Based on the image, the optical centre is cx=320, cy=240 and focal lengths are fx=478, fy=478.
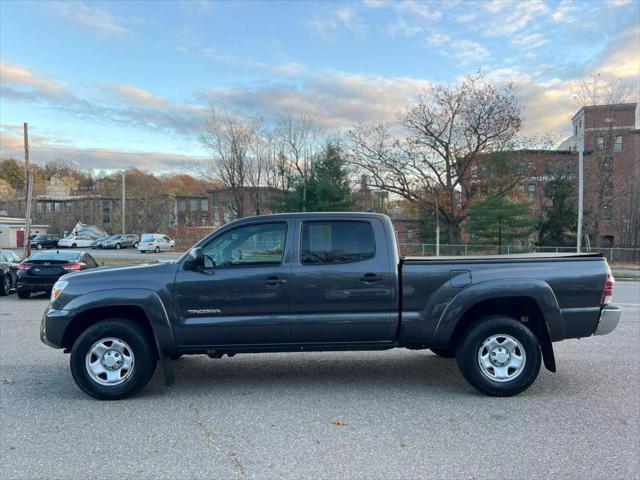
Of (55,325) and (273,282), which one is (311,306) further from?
(55,325)

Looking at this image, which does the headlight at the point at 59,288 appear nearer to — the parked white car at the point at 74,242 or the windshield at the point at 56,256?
the windshield at the point at 56,256

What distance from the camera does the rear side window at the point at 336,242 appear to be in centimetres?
499

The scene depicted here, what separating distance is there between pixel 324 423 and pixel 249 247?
1903 mm

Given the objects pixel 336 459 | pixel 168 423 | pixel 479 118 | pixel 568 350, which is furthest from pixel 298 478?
pixel 479 118

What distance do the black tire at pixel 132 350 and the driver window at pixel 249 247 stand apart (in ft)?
3.49

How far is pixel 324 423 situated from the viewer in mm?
4246

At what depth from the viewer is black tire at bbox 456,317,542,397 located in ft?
16.0

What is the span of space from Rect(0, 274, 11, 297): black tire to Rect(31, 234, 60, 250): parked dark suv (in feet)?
140

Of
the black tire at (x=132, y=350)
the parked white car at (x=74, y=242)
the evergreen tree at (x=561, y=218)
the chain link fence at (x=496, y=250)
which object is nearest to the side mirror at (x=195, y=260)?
the black tire at (x=132, y=350)

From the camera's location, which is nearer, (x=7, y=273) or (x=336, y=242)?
(x=336, y=242)

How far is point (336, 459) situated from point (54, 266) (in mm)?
11968

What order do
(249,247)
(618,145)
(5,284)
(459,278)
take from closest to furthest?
(459,278) → (249,247) → (5,284) → (618,145)

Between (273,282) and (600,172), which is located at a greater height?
(600,172)

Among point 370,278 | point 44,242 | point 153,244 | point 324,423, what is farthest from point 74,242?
point 324,423
